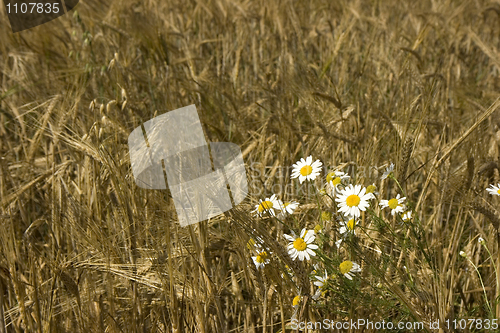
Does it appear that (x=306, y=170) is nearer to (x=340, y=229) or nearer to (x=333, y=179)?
(x=333, y=179)

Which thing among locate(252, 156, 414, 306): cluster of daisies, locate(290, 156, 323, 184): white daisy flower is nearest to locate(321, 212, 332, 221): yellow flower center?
locate(252, 156, 414, 306): cluster of daisies

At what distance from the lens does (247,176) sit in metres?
1.41

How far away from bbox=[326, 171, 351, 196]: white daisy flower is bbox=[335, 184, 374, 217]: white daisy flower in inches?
1.4

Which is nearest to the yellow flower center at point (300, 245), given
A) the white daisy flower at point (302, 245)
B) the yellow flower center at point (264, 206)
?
the white daisy flower at point (302, 245)

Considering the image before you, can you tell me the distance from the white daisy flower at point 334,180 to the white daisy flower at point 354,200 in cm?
4

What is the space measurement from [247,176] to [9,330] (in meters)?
0.85

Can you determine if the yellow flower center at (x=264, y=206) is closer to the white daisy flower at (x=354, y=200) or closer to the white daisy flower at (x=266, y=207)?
the white daisy flower at (x=266, y=207)

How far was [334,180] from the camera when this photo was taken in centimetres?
115

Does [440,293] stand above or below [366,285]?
above

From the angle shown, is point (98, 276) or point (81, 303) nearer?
point (81, 303)

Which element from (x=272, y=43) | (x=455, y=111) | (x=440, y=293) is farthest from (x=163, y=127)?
(x=272, y=43)

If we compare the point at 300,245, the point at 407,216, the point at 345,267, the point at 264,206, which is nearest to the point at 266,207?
the point at 264,206

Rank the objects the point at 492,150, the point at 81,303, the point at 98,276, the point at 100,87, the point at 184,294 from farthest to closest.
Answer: the point at 100,87 < the point at 492,150 < the point at 98,276 < the point at 81,303 < the point at 184,294

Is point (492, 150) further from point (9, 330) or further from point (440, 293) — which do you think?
point (9, 330)
